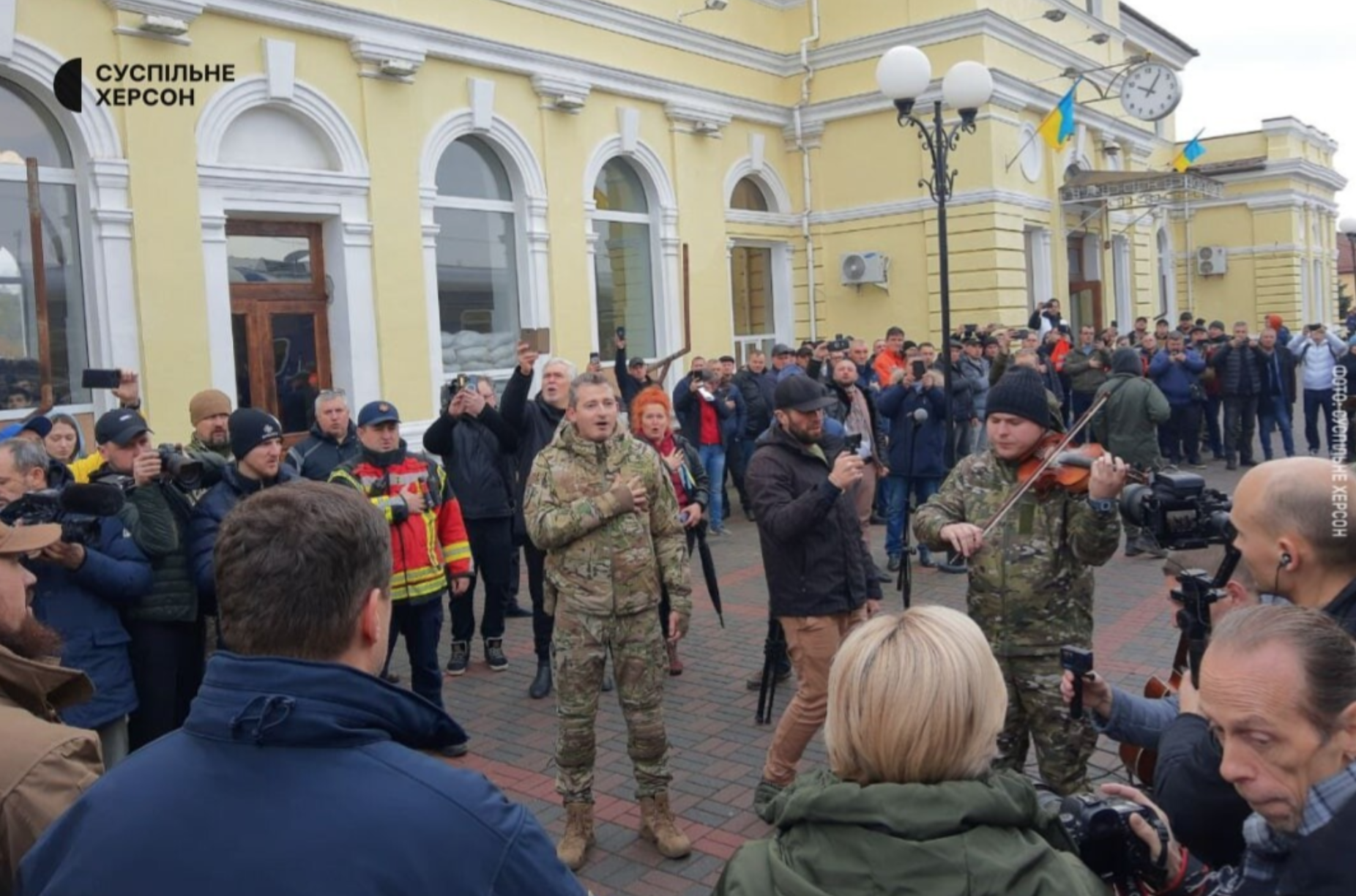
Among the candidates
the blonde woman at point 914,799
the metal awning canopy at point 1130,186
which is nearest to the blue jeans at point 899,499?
the blonde woman at point 914,799

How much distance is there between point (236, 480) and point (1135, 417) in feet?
30.1

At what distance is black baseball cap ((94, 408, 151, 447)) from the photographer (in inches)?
201

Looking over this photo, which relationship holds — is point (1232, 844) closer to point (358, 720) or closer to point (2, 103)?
point (358, 720)

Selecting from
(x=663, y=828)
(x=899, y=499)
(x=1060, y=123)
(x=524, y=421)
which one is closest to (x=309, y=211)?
(x=524, y=421)

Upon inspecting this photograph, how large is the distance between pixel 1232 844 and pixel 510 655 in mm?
6158

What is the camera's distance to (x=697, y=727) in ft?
20.5

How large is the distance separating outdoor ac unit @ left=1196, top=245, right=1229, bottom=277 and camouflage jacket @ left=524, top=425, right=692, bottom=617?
114 feet

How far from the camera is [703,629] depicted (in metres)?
8.41

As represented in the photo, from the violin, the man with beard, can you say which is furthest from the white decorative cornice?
the man with beard

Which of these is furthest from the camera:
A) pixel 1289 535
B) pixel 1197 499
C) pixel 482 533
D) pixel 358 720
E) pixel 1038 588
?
pixel 482 533

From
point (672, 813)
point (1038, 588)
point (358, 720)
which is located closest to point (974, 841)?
point (358, 720)

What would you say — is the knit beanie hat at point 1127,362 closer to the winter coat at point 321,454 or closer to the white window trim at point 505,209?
the white window trim at point 505,209

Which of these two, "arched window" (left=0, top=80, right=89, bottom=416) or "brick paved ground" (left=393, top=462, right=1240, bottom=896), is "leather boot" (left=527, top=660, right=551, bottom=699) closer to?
"brick paved ground" (left=393, top=462, right=1240, bottom=896)

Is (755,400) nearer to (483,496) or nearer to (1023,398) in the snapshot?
Result: (483,496)
